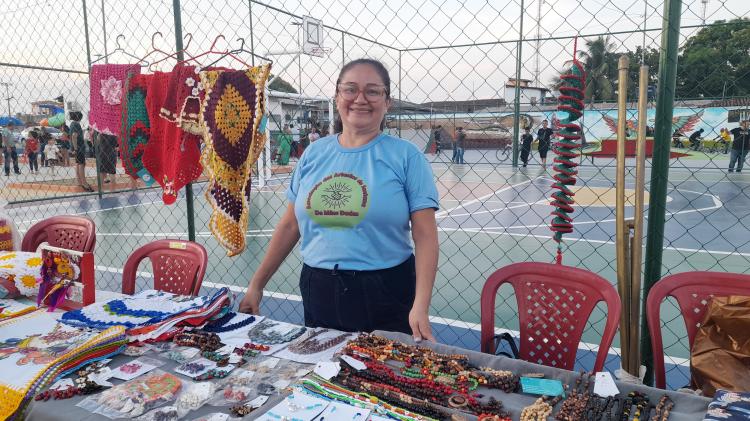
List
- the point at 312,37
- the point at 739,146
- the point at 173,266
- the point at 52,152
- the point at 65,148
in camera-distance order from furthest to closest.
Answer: the point at 52,152
the point at 65,148
the point at 739,146
the point at 312,37
the point at 173,266

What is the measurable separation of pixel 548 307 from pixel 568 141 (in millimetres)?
661

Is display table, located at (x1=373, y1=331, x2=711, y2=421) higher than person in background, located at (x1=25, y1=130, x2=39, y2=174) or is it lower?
lower

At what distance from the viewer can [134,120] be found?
2.54 m

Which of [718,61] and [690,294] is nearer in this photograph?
[690,294]

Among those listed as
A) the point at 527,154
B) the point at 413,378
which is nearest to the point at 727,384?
the point at 413,378

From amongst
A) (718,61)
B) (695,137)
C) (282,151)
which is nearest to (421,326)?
(718,61)

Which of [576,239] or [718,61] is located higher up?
[718,61]

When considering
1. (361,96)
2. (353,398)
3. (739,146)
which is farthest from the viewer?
(739,146)

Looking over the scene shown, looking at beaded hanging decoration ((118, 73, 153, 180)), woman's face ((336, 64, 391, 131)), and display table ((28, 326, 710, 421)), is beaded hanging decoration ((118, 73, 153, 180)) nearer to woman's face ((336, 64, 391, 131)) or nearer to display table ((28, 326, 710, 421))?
woman's face ((336, 64, 391, 131))

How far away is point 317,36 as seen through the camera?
28.6ft

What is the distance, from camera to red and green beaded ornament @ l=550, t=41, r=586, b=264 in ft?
5.87

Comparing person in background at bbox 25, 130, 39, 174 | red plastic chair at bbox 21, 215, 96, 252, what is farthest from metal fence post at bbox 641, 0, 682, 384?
person in background at bbox 25, 130, 39, 174

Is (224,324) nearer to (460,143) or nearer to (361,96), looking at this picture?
(361,96)

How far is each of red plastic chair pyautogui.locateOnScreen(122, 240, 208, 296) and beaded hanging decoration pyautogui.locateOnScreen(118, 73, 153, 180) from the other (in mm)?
495
